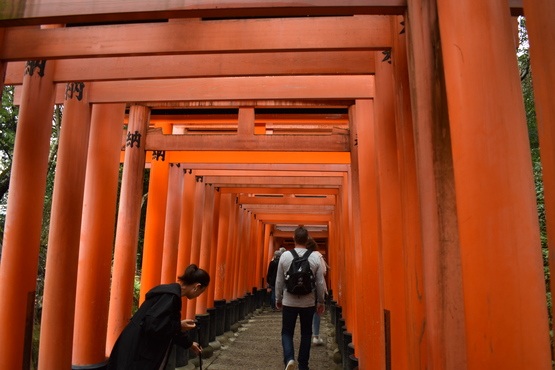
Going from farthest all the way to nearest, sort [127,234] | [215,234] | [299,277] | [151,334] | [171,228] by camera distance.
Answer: [215,234], [171,228], [127,234], [299,277], [151,334]

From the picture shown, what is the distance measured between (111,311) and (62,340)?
170 centimetres

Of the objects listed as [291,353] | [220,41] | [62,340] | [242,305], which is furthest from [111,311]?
[242,305]

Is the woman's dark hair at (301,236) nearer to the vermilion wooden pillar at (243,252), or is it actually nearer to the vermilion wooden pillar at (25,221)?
the vermilion wooden pillar at (25,221)

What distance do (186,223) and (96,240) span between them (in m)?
3.89

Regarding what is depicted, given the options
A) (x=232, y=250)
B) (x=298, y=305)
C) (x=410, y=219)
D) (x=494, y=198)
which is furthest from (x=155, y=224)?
(x=494, y=198)

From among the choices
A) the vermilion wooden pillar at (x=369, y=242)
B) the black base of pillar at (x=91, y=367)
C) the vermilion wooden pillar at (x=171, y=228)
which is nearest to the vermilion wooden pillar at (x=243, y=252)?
the vermilion wooden pillar at (x=171, y=228)

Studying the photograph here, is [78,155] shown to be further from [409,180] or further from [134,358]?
[409,180]

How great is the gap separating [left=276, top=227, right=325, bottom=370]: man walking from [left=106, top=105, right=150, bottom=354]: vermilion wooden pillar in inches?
81.9

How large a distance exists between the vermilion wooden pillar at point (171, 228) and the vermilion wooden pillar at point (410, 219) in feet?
18.7

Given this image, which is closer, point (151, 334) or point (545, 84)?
point (545, 84)

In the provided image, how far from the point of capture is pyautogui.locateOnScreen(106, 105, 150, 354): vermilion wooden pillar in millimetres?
6332

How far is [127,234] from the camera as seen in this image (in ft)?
21.2

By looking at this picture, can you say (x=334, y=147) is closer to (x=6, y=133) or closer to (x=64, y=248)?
(x=64, y=248)

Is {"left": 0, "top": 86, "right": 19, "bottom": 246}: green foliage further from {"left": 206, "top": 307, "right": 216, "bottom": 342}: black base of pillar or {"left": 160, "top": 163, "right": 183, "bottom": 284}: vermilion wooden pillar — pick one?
{"left": 206, "top": 307, "right": 216, "bottom": 342}: black base of pillar
